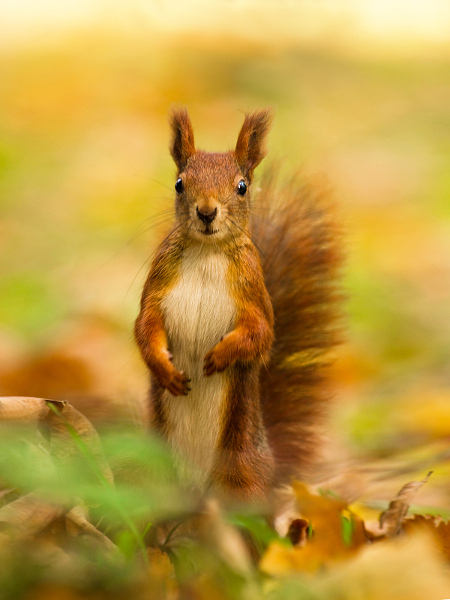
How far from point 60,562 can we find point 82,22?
24.5 feet

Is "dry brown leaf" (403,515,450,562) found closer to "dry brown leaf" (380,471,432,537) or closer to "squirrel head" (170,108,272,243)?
"dry brown leaf" (380,471,432,537)

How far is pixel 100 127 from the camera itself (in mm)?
6961

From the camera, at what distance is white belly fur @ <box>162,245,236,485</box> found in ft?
6.26

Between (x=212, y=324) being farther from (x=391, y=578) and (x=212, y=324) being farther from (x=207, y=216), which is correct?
(x=391, y=578)

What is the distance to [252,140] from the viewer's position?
81.1 inches

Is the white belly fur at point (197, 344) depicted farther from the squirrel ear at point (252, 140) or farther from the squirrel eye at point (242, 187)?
the squirrel ear at point (252, 140)

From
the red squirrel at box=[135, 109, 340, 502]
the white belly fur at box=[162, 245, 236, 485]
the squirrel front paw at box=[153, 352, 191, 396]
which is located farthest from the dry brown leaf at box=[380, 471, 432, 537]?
the squirrel front paw at box=[153, 352, 191, 396]

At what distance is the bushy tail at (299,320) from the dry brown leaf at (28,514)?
909 mm

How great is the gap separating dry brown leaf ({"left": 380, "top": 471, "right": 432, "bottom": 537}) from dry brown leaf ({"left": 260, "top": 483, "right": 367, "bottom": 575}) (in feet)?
0.25

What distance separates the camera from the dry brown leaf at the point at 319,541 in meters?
1.46

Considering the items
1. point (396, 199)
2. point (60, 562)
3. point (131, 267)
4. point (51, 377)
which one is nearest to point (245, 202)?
point (60, 562)

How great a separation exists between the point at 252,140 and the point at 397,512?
0.98 meters

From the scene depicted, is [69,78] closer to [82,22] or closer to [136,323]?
[82,22]

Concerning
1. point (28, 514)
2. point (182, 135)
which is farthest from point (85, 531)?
point (182, 135)
